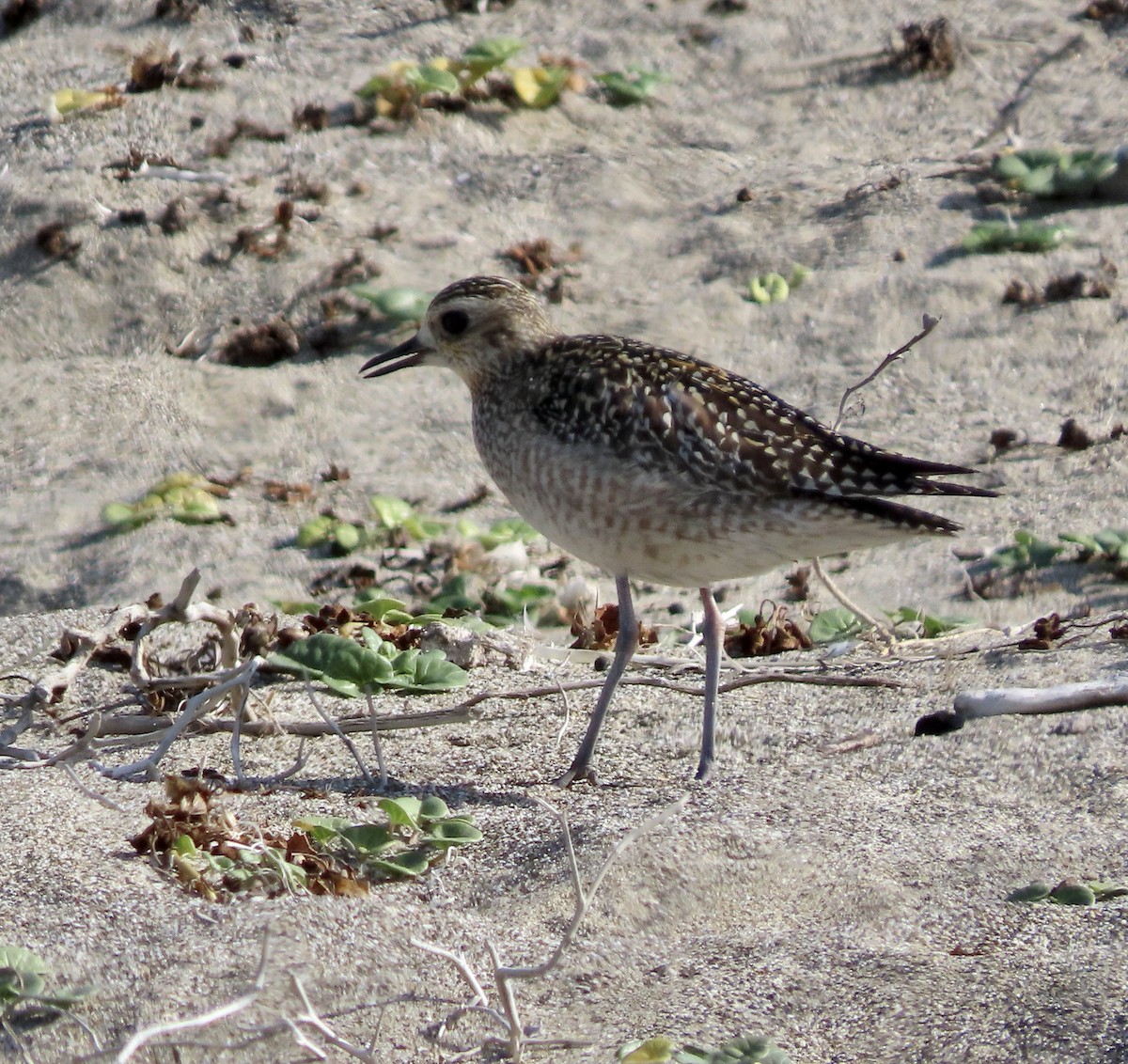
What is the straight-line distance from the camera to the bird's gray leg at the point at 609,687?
16.3 ft

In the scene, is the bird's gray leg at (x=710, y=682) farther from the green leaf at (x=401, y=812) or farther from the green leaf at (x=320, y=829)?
the green leaf at (x=320, y=829)

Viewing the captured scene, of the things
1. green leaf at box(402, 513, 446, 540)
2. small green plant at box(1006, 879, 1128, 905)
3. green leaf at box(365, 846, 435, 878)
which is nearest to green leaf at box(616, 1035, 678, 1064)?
green leaf at box(365, 846, 435, 878)

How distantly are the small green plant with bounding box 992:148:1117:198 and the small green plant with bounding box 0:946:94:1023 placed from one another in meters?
7.09

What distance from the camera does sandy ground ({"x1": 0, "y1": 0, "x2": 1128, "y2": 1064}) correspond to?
361 centimetres

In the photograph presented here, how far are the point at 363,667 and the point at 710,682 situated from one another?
109 cm

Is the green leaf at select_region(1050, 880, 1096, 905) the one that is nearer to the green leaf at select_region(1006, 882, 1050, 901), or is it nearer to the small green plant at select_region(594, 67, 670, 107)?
the green leaf at select_region(1006, 882, 1050, 901)

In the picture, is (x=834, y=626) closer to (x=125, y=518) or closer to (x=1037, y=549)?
(x=1037, y=549)

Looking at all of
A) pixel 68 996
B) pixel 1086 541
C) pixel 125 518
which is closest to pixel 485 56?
pixel 125 518

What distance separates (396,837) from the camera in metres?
4.26

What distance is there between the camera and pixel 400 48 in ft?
33.6

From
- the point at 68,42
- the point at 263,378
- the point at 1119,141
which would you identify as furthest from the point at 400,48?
the point at 1119,141

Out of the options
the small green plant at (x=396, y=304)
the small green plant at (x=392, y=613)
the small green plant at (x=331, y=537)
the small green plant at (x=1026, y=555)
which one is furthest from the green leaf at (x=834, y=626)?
the small green plant at (x=396, y=304)

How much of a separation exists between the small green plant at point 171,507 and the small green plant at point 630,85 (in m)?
3.74

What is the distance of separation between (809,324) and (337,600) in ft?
9.86
